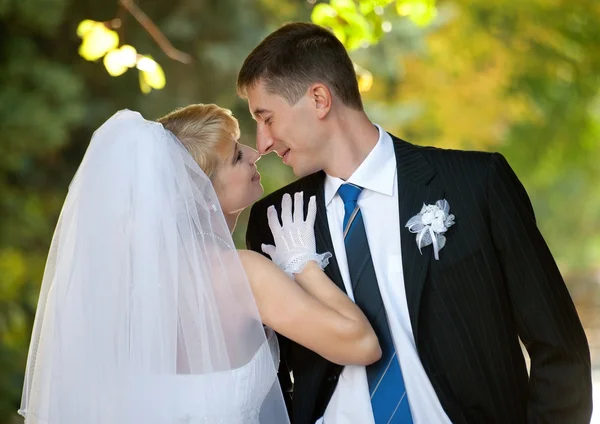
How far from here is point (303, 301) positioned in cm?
271

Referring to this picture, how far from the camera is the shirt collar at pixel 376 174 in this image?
3070 mm

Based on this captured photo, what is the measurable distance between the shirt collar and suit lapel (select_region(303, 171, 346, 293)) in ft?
0.08

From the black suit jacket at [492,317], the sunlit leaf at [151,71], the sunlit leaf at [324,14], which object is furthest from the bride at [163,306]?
the sunlit leaf at [324,14]

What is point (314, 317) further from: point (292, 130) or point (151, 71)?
point (151, 71)

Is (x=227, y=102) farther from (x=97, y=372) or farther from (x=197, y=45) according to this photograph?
(x=97, y=372)

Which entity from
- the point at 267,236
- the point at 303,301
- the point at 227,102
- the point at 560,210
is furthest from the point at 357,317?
the point at 560,210

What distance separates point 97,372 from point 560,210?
16.5m

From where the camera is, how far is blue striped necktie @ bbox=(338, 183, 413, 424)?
2.86 m

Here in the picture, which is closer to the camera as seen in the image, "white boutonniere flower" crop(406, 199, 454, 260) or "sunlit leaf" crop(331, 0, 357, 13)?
"white boutonniere flower" crop(406, 199, 454, 260)

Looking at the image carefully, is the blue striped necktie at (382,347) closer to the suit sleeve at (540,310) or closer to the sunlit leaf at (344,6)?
the suit sleeve at (540,310)

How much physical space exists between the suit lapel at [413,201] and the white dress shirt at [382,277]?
4cm

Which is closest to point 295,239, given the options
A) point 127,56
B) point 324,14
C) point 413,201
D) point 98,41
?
point 413,201

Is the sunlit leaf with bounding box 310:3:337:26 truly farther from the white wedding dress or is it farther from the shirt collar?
the white wedding dress

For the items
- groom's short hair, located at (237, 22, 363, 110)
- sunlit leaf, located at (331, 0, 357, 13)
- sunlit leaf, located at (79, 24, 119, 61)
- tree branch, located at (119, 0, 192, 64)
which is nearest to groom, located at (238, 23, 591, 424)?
groom's short hair, located at (237, 22, 363, 110)
